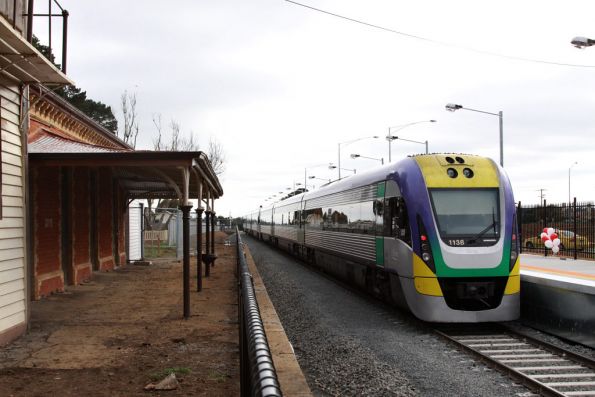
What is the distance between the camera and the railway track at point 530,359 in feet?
21.0

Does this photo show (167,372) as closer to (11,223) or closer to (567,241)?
(11,223)

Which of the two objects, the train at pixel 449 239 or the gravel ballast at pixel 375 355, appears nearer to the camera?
the gravel ballast at pixel 375 355

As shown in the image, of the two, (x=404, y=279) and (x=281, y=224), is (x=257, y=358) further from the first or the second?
(x=281, y=224)

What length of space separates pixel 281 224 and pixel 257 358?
29181 mm

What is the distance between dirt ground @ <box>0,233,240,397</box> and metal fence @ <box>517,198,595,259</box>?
41.9 feet

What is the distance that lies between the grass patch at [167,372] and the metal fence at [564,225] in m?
15.5

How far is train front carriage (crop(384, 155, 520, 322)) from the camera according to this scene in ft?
30.7

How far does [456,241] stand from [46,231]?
8.68 m

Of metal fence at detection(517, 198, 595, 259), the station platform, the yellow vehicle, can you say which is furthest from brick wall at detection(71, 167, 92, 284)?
the yellow vehicle

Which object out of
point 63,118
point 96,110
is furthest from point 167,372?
point 96,110

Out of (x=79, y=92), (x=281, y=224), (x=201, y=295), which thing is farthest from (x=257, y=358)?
(x=79, y=92)

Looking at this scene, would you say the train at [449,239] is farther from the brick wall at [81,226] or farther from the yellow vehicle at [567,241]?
the yellow vehicle at [567,241]

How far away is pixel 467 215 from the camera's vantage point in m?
9.77

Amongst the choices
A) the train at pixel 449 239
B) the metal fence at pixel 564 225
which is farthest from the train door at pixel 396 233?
the metal fence at pixel 564 225
